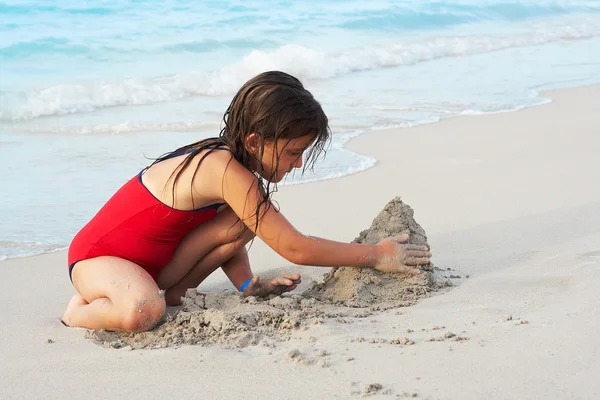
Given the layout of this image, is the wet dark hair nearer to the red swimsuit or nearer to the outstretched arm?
the outstretched arm

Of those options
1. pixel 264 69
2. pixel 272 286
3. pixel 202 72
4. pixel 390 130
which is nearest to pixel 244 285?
pixel 272 286

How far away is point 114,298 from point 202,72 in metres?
7.53

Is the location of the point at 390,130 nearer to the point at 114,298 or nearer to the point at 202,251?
the point at 202,251

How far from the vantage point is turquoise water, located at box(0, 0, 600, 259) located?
543 centimetres

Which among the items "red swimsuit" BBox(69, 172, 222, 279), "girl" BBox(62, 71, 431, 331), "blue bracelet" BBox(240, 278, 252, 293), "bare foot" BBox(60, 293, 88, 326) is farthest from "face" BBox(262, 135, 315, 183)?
"bare foot" BBox(60, 293, 88, 326)

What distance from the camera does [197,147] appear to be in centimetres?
293

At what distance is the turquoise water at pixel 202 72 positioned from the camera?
5.43 meters

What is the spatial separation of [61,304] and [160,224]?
68cm

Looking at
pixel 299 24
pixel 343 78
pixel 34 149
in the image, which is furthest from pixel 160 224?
pixel 299 24

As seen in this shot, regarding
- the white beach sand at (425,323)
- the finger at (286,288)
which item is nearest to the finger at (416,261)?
the white beach sand at (425,323)

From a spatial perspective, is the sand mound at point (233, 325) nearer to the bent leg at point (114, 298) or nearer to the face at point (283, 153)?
the bent leg at point (114, 298)

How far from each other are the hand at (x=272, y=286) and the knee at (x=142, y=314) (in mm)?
484

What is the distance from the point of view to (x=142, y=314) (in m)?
2.69

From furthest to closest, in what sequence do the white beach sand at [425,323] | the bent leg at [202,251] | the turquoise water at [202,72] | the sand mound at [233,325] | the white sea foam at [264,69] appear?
the white sea foam at [264,69]
the turquoise water at [202,72]
the bent leg at [202,251]
the sand mound at [233,325]
the white beach sand at [425,323]
